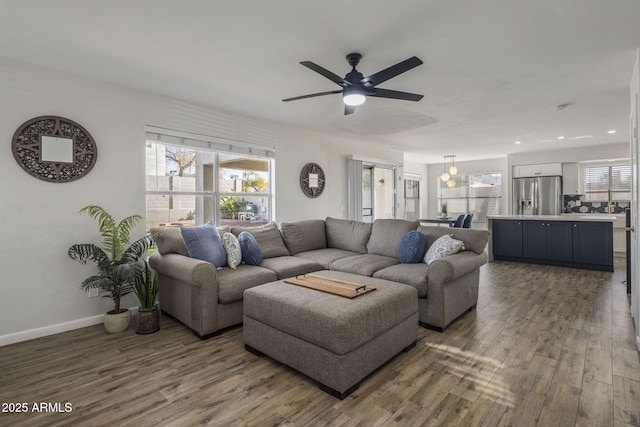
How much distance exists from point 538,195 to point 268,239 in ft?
23.0

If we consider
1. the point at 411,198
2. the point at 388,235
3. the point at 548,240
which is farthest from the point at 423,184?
the point at 388,235

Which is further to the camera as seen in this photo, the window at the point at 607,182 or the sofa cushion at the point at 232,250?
the window at the point at 607,182

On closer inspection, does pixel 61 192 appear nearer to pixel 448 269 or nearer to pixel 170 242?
pixel 170 242

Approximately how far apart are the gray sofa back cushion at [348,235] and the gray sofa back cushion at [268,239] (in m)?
0.84

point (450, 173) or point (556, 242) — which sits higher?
point (450, 173)

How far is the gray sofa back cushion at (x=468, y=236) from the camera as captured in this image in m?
3.57

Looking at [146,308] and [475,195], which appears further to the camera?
[475,195]

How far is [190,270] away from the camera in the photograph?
9.39ft

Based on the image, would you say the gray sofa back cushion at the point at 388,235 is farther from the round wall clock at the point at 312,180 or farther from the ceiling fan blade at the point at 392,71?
the ceiling fan blade at the point at 392,71

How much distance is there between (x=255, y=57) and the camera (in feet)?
9.21

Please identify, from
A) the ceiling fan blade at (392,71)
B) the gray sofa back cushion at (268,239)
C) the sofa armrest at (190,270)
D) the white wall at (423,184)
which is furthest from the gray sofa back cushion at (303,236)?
the white wall at (423,184)

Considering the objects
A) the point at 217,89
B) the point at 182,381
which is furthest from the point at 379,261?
the point at 217,89

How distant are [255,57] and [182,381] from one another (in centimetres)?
263

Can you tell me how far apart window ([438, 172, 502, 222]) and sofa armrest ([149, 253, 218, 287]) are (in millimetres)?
8359
